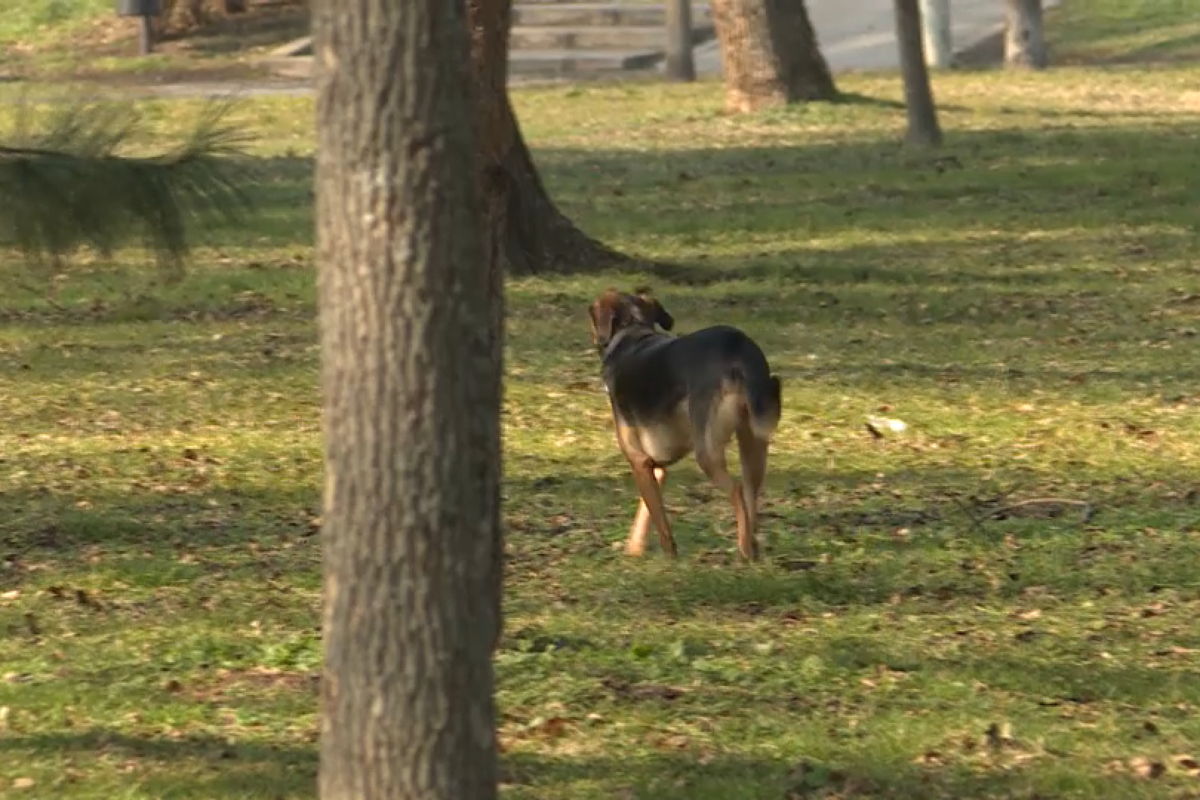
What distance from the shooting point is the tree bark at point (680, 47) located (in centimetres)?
2961

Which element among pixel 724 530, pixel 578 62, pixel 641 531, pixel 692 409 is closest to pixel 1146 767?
pixel 692 409

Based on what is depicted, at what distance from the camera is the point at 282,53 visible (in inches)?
1339

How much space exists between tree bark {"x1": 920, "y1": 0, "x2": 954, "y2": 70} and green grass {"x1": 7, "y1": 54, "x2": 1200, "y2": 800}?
42.8ft

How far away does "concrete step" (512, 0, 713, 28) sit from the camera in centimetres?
3584

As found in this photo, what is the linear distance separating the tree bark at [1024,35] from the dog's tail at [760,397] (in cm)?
2383

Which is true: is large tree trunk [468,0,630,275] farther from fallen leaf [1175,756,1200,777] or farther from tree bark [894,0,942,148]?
fallen leaf [1175,756,1200,777]

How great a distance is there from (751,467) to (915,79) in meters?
14.0

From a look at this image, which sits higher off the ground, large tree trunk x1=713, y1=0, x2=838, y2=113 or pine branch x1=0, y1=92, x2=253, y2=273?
pine branch x1=0, y1=92, x2=253, y2=273

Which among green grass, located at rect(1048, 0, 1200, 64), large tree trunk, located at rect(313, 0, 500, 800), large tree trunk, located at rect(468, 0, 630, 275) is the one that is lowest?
green grass, located at rect(1048, 0, 1200, 64)

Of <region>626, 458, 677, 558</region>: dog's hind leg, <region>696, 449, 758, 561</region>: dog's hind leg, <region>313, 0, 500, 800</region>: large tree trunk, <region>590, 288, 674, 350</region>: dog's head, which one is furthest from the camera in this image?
<region>590, 288, 674, 350</region>: dog's head

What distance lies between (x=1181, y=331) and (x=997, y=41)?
23.2 meters

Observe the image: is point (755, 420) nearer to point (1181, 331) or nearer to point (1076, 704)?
point (1076, 704)

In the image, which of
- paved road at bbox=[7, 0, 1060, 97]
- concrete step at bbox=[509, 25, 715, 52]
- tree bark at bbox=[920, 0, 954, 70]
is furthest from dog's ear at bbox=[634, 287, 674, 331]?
concrete step at bbox=[509, 25, 715, 52]

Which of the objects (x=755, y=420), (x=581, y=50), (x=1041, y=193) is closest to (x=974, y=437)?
(x=755, y=420)
